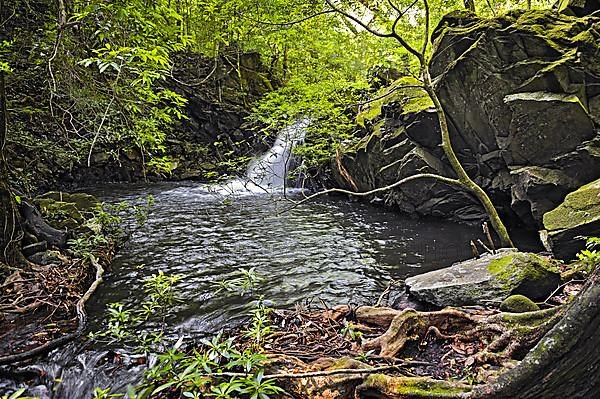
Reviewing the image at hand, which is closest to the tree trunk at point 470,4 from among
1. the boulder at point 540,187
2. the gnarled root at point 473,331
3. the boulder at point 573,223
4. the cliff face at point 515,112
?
the cliff face at point 515,112

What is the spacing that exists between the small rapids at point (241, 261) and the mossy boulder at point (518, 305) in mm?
2183

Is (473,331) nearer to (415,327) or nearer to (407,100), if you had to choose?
(415,327)

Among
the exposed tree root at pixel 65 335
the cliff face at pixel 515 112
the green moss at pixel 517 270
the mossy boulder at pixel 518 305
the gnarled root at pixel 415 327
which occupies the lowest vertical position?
the exposed tree root at pixel 65 335

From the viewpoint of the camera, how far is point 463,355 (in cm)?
339

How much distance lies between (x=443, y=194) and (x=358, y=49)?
41.6ft

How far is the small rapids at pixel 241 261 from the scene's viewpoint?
4129 mm

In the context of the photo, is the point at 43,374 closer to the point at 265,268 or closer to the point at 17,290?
the point at 17,290

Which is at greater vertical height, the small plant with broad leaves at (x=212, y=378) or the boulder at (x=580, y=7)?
the boulder at (x=580, y=7)

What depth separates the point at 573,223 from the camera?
19.4 feet

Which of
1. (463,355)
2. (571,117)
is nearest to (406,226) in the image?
(571,117)

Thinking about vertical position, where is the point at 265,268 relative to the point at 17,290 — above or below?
below

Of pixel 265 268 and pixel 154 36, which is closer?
pixel 154 36

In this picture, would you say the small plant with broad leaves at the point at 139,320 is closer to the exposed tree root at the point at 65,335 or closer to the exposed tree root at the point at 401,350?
the exposed tree root at the point at 65,335

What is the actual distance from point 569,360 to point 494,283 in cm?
296
